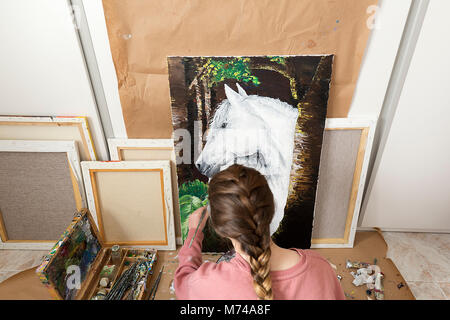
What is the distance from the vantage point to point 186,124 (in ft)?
4.38

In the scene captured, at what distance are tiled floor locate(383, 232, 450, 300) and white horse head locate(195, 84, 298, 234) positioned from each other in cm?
89

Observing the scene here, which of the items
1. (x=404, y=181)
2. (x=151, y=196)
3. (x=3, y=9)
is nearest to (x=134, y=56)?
(x=3, y=9)

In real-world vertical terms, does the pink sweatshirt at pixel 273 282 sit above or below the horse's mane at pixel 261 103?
below

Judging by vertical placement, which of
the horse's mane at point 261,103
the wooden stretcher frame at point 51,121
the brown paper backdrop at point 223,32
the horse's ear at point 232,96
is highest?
the brown paper backdrop at point 223,32

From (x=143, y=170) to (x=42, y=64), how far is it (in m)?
0.66

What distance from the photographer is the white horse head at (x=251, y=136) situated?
1.31 m

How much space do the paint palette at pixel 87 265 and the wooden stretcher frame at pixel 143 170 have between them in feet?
0.24

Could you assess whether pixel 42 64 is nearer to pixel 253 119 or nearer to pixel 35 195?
pixel 35 195

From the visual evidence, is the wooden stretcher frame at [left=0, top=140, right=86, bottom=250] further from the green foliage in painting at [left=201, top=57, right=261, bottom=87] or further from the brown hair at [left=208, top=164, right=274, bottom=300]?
the brown hair at [left=208, top=164, right=274, bottom=300]

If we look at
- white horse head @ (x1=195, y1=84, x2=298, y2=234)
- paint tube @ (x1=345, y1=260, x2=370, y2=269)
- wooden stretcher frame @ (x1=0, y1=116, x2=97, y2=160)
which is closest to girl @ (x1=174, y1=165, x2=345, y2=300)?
white horse head @ (x1=195, y1=84, x2=298, y2=234)

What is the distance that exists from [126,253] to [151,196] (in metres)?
0.36

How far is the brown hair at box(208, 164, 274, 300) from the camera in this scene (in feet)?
2.44

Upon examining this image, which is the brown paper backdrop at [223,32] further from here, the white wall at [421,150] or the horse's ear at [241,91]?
the white wall at [421,150]

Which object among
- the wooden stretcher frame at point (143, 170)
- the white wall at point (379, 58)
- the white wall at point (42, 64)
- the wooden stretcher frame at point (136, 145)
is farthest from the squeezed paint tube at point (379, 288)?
the white wall at point (42, 64)
